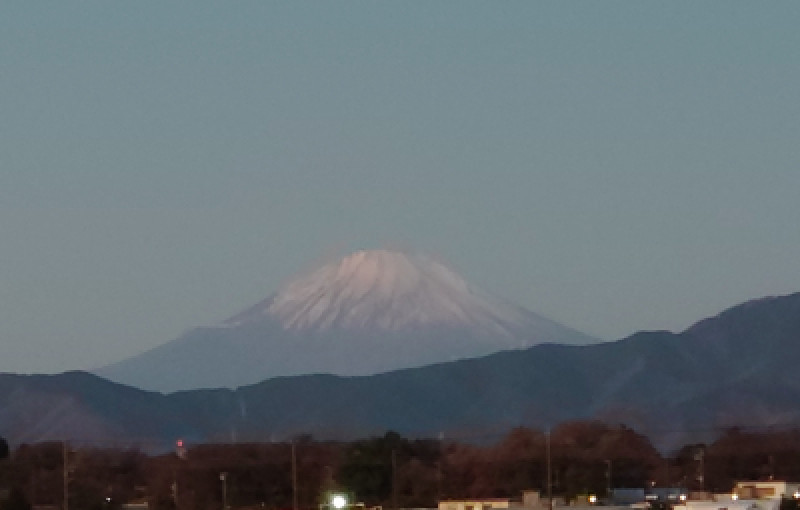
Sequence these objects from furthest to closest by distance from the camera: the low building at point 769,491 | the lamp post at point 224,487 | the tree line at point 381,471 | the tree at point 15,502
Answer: the tree line at point 381,471 < the lamp post at point 224,487 < the tree at point 15,502 < the low building at point 769,491

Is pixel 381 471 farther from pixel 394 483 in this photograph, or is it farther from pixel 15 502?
pixel 15 502

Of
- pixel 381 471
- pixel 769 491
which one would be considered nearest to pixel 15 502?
pixel 381 471

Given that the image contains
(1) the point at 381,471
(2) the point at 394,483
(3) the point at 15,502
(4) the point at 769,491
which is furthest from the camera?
(1) the point at 381,471

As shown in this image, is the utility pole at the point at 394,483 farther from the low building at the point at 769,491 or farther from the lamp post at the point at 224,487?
the low building at the point at 769,491

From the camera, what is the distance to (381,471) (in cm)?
13262

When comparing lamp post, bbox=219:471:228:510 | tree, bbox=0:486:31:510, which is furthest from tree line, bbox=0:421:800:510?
lamp post, bbox=219:471:228:510

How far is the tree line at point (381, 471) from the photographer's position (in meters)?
131

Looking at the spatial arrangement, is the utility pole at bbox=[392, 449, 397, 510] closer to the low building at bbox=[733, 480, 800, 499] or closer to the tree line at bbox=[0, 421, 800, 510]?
the tree line at bbox=[0, 421, 800, 510]

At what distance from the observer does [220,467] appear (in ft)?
471

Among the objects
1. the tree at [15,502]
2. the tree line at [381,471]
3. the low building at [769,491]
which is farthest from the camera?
the tree line at [381,471]

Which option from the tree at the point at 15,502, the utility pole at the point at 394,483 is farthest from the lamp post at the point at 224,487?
the tree at the point at 15,502

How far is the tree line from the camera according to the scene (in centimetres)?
13062

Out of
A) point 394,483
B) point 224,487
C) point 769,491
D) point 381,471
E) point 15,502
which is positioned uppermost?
point 381,471

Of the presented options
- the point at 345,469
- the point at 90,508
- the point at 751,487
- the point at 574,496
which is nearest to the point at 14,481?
the point at 90,508
